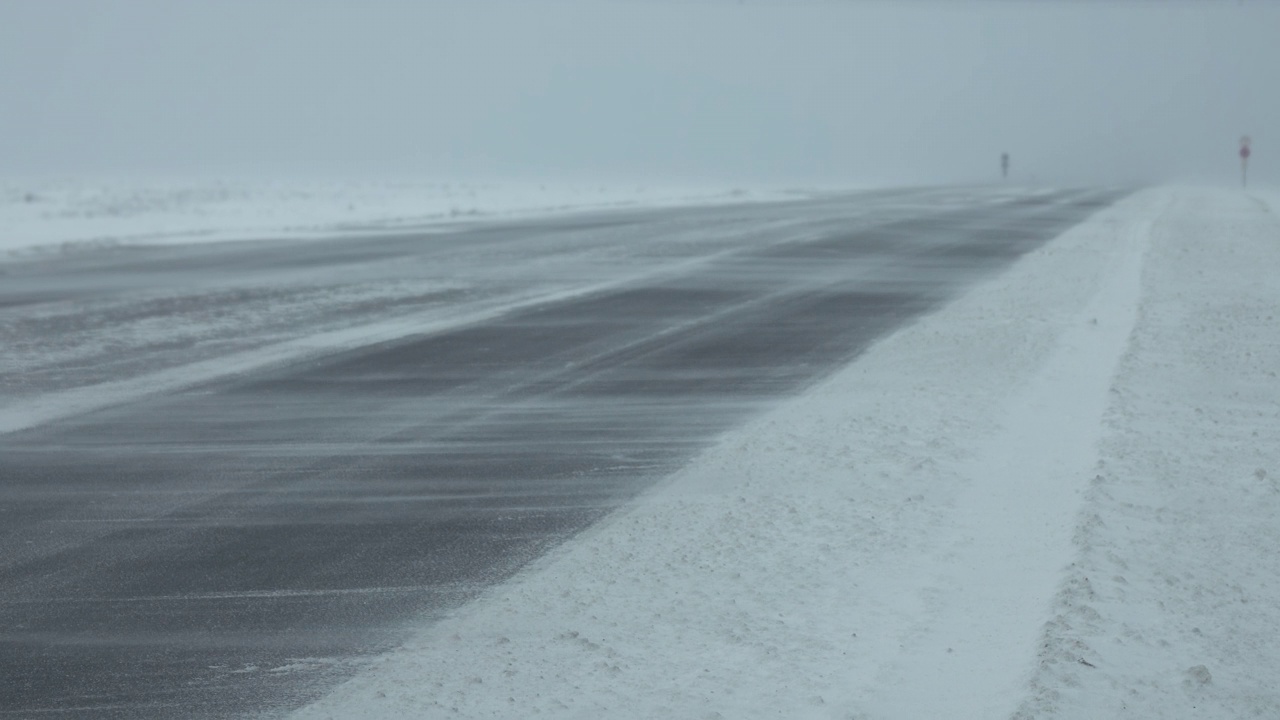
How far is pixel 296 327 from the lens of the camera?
11906 mm

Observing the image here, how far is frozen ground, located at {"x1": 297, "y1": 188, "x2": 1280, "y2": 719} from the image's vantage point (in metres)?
4.04

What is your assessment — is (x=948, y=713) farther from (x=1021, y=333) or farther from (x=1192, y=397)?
(x=1021, y=333)

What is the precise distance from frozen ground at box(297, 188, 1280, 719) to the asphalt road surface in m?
0.35

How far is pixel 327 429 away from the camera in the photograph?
25.4ft

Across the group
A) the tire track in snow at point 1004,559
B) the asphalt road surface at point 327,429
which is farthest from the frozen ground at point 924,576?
the asphalt road surface at point 327,429

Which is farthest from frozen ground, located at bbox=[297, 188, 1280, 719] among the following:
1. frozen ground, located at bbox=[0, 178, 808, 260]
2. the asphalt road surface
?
frozen ground, located at bbox=[0, 178, 808, 260]

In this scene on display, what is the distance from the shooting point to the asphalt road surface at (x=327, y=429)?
4.68 metres

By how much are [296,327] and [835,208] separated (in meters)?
21.0

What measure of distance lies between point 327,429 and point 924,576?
3914 mm

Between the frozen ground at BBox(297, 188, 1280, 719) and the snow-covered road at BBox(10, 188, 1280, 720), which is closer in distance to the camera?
the frozen ground at BBox(297, 188, 1280, 719)

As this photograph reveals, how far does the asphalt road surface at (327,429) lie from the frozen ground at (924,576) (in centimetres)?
35

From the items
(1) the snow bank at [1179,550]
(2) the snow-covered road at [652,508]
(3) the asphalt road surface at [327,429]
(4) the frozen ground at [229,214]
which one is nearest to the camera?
(1) the snow bank at [1179,550]

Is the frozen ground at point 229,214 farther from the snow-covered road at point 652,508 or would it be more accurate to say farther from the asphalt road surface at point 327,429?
the snow-covered road at point 652,508

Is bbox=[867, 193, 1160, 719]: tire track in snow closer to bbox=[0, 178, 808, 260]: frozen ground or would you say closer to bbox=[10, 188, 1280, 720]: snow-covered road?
bbox=[10, 188, 1280, 720]: snow-covered road
